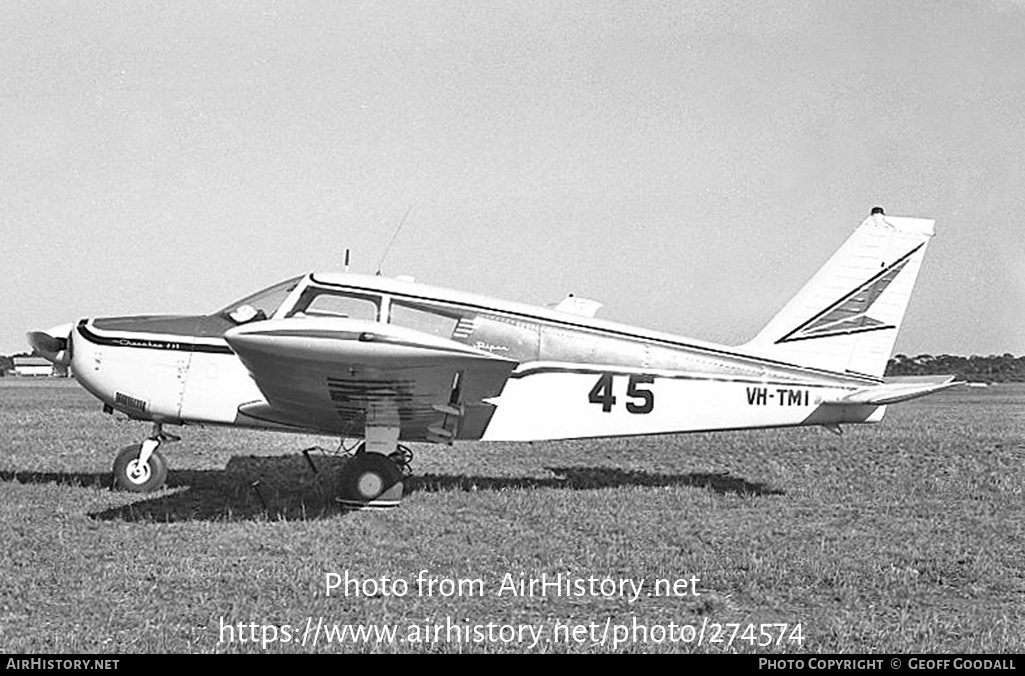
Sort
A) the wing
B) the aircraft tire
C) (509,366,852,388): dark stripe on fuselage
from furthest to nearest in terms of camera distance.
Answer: (509,366,852,388): dark stripe on fuselage < the aircraft tire < the wing

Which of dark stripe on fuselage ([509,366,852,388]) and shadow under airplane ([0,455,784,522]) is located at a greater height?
dark stripe on fuselage ([509,366,852,388])

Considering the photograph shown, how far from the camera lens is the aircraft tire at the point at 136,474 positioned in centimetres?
836

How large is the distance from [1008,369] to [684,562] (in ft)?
203

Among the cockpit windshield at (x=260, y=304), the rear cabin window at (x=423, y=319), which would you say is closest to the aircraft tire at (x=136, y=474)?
the cockpit windshield at (x=260, y=304)

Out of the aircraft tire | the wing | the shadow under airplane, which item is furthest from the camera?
the aircraft tire

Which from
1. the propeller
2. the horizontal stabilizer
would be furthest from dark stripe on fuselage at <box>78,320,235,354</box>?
the horizontal stabilizer

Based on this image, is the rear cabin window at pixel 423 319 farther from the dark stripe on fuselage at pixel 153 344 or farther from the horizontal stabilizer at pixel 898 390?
the horizontal stabilizer at pixel 898 390

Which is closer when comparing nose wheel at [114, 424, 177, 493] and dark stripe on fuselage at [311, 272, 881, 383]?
dark stripe on fuselage at [311, 272, 881, 383]

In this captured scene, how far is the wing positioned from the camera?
253 inches

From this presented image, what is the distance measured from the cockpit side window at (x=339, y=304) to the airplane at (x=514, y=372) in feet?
0.04

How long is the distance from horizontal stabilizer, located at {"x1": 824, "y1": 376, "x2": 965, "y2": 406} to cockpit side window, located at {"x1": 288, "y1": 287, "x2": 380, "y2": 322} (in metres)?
Result: 4.26

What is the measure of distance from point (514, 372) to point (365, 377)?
1809 millimetres

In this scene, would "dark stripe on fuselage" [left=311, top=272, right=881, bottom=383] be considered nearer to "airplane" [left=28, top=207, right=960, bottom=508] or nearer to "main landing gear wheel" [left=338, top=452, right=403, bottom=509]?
"airplane" [left=28, top=207, right=960, bottom=508]

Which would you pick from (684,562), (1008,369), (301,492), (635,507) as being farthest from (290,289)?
(1008,369)
